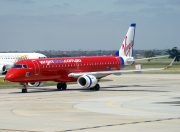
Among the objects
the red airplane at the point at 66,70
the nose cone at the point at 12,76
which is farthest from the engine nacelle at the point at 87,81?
the nose cone at the point at 12,76

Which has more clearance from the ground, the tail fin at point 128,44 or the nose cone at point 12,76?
the tail fin at point 128,44

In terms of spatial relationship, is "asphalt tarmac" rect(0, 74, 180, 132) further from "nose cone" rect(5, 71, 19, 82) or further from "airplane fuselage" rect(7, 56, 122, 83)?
"airplane fuselage" rect(7, 56, 122, 83)

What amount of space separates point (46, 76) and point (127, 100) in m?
13.3

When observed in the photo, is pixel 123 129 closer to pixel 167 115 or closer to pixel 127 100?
pixel 167 115

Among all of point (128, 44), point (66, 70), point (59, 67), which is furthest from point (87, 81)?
point (128, 44)

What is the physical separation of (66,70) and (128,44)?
1263 centimetres

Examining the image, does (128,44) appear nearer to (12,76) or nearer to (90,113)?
(12,76)

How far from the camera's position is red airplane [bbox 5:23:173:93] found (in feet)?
175

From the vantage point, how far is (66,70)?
57.1m

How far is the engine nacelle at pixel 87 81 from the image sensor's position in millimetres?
54875

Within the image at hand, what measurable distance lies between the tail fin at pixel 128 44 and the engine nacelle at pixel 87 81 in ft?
37.3

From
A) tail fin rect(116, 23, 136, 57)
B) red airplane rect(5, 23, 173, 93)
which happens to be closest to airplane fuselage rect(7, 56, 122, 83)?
red airplane rect(5, 23, 173, 93)

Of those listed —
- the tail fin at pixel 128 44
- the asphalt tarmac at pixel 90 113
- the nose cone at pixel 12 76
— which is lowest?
the asphalt tarmac at pixel 90 113

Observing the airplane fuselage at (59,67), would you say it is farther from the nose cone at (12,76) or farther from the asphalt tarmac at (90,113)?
the asphalt tarmac at (90,113)
